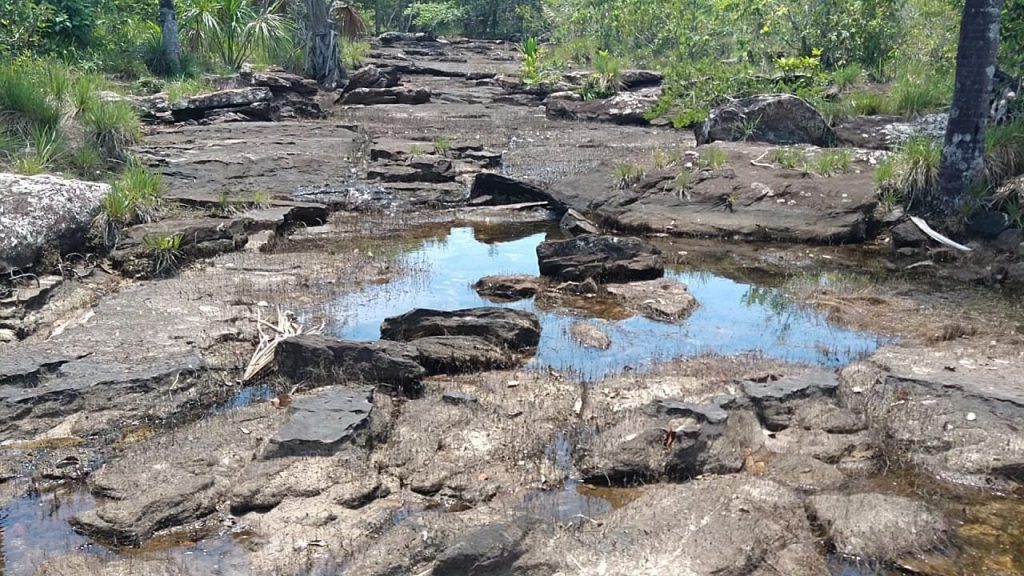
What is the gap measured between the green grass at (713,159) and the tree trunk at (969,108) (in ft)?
8.33

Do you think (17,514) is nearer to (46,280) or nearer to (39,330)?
(39,330)

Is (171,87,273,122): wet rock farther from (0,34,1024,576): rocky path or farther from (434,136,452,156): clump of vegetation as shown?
(0,34,1024,576): rocky path

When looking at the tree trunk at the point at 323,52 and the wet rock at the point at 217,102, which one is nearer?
the wet rock at the point at 217,102

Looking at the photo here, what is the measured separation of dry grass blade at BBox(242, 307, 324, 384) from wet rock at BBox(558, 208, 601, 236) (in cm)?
406

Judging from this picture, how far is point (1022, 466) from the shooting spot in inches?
192

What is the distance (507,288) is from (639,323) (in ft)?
4.64

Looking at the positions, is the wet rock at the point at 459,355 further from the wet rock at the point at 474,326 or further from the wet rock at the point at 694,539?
the wet rock at the point at 694,539

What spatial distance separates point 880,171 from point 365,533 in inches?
314

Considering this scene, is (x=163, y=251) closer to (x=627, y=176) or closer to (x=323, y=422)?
(x=323, y=422)

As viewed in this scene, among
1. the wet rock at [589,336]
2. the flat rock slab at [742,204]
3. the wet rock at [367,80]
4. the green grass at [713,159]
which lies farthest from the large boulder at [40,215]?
the wet rock at [367,80]

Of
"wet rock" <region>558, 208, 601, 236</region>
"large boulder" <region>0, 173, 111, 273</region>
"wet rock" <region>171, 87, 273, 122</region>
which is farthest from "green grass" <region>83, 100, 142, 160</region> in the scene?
"wet rock" <region>558, 208, 601, 236</region>

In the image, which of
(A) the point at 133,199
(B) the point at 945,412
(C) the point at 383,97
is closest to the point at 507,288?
(B) the point at 945,412

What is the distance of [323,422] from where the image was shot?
5.28m

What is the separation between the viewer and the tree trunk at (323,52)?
21.6 m
